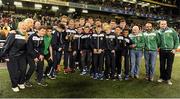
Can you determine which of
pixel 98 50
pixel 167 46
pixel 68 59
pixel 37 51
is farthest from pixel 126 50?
pixel 37 51

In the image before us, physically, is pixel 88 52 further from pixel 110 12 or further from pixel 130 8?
pixel 130 8

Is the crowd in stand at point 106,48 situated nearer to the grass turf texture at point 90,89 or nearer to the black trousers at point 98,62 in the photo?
the black trousers at point 98,62

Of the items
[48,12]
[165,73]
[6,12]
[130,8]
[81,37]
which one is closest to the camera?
[165,73]

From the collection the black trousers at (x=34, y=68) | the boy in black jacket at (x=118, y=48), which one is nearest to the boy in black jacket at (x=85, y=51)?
the boy in black jacket at (x=118, y=48)

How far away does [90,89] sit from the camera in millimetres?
8445

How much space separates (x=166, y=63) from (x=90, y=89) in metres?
2.98

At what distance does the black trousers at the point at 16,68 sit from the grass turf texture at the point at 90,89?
32 centimetres

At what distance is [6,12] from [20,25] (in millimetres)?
18963

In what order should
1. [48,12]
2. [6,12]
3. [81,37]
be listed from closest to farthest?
[81,37], [6,12], [48,12]

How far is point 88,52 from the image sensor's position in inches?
410

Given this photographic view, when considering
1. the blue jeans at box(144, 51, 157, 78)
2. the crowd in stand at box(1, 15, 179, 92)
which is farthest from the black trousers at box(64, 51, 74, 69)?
the blue jeans at box(144, 51, 157, 78)

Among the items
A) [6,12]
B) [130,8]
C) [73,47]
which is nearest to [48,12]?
[6,12]

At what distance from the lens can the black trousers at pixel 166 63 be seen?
941 cm

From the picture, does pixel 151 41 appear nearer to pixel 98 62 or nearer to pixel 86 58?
pixel 98 62
